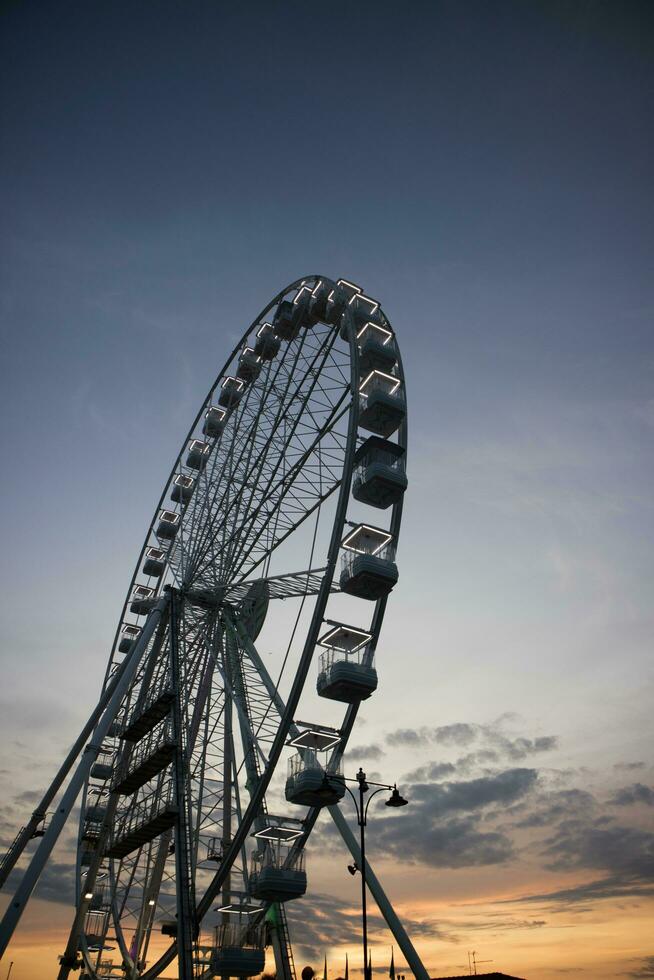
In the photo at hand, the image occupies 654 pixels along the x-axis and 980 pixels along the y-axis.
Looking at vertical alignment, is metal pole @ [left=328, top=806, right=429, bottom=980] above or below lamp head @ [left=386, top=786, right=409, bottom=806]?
below

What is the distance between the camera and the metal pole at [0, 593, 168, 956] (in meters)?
21.5

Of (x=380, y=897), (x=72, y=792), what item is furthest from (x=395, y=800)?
(x=72, y=792)

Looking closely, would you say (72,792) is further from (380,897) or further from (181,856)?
(380,897)

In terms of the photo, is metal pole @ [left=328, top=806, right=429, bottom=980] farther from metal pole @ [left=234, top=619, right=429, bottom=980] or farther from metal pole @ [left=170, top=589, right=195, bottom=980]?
metal pole @ [left=170, top=589, right=195, bottom=980]

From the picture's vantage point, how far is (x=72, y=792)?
79.4 feet

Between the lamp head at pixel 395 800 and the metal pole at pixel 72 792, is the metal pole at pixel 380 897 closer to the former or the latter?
the lamp head at pixel 395 800

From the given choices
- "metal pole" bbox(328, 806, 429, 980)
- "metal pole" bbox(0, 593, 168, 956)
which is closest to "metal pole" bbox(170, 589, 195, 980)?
"metal pole" bbox(0, 593, 168, 956)

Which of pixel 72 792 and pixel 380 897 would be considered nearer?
pixel 380 897

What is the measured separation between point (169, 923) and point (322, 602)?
53.3 ft

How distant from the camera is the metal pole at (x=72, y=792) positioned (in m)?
21.5

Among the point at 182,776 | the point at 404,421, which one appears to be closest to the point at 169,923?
the point at 182,776

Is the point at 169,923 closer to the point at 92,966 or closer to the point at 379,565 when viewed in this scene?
the point at 92,966

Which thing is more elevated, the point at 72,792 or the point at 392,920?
the point at 72,792

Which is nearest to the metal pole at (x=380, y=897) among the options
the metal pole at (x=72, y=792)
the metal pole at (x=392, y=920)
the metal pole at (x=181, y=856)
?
the metal pole at (x=392, y=920)
